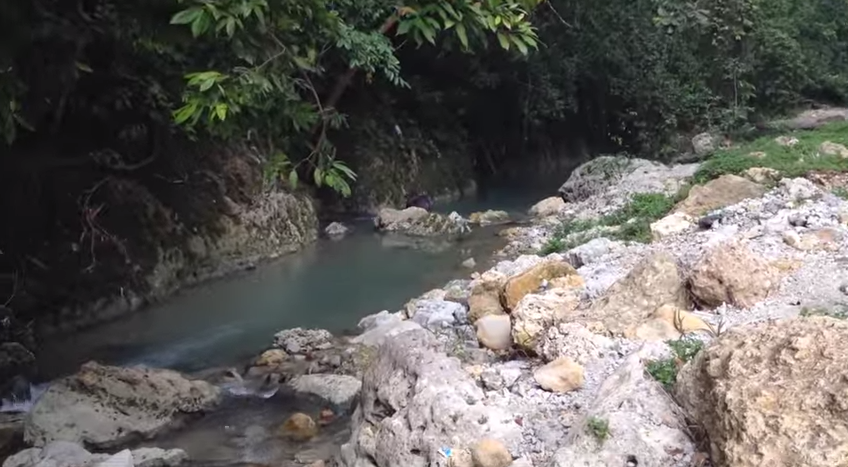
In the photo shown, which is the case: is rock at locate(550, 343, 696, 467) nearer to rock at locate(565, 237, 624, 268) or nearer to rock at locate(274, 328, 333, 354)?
rock at locate(565, 237, 624, 268)

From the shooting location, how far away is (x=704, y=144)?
693 inches

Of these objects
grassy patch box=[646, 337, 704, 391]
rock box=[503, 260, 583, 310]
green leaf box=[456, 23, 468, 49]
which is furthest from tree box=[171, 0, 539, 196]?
rock box=[503, 260, 583, 310]

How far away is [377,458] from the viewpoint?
4.46 m

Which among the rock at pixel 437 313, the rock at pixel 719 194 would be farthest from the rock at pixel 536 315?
the rock at pixel 719 194

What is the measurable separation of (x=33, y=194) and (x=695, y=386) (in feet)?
26.9

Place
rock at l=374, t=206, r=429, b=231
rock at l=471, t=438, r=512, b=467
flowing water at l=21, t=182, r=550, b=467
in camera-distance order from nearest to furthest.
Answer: rock at l=471, t=438, r=512, b=467 → flowing water at l=21, t=182, r=550, b=467 → rock at l=374, t=206, r=429, b=231

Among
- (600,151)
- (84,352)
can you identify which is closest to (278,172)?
(84,352)

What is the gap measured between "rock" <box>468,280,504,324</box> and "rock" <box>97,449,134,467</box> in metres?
2.51

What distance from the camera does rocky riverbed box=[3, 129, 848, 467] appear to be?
3314 millimetres

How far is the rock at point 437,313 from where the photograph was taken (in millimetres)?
7109

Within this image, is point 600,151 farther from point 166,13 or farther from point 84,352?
point 166,13

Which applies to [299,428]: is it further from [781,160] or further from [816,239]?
[781,160]

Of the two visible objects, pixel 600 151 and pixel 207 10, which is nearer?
pixel 207 10

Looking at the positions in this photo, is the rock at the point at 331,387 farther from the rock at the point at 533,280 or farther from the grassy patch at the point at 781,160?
the grassy patch at the point at 781,160
